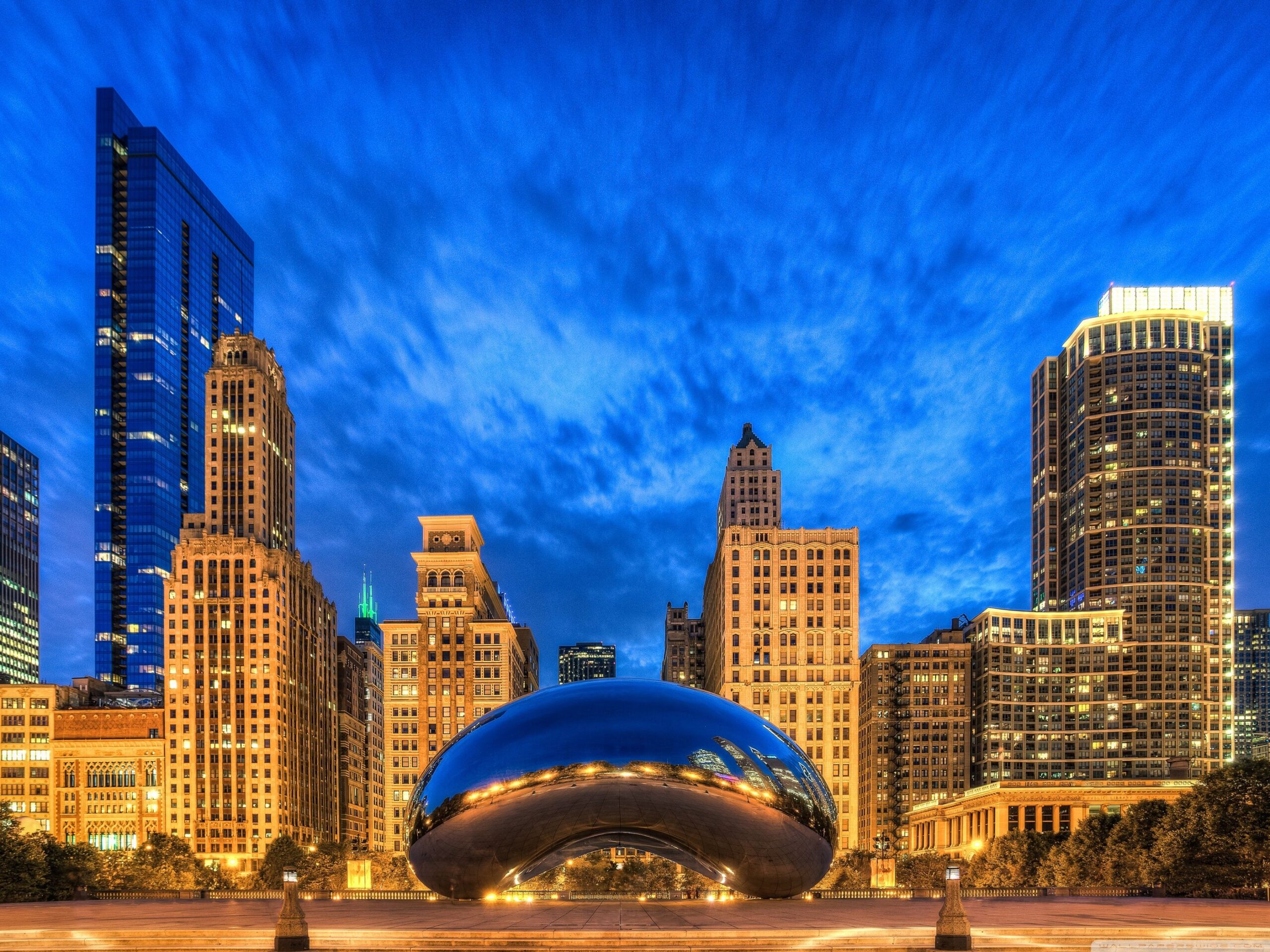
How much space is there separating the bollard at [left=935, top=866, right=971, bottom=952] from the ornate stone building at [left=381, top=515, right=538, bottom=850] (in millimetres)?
91675

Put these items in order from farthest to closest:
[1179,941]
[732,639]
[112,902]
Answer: [732,639] < [112,902] < [1179,941]

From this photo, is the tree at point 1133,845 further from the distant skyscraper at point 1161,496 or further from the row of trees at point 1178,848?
the distant skyscraper at point 1161,496

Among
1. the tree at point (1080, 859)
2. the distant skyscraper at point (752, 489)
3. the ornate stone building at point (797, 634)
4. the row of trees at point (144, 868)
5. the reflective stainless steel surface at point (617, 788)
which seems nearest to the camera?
the reflective stainless steel surface at point (617, 788)

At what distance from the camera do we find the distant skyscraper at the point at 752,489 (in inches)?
5669

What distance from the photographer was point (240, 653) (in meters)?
123

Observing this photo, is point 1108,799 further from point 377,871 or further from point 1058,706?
point 377,871

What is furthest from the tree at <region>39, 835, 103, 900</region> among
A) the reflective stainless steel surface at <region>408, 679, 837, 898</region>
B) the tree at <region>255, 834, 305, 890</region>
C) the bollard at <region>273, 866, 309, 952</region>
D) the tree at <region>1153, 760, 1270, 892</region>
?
the tree at <region>1153, 760, 1270, 892</region>

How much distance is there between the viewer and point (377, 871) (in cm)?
6569

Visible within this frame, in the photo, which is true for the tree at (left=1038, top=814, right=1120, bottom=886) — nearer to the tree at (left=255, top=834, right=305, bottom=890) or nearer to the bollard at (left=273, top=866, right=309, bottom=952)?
the bollard at (left=273, top=866, right=309, bottom=952)

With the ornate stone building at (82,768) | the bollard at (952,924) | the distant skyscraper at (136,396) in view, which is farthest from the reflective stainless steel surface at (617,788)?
the distant skyscraper at (136,396)

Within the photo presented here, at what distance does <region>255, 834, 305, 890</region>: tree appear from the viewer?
86.7 meters

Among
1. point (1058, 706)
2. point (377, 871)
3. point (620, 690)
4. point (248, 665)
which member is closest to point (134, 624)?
point (248, 665)

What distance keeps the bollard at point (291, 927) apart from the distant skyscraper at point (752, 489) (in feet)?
391

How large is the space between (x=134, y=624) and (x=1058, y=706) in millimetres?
169826
